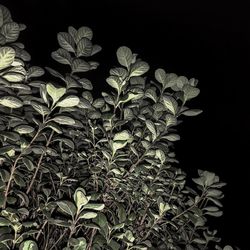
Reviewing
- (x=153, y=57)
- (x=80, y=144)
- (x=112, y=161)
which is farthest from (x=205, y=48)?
(x=112, y=161)

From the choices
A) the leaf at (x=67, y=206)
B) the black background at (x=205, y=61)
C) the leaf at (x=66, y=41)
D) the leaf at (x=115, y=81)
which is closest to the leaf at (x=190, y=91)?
the leaf at (x=115, y=81)

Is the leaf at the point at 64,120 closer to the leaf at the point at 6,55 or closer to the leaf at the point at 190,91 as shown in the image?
the leaf at the point at 6,55

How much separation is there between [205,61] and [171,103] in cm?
192

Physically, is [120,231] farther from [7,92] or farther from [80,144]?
[7,92]

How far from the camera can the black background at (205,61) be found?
97.6 inches

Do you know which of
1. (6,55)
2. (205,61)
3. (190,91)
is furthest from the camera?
(205,61)

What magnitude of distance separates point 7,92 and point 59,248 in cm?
37

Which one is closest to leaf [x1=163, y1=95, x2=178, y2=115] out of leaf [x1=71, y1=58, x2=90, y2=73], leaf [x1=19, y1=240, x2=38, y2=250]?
leaf [x1=71, y1=58, x2=90, y2=73]

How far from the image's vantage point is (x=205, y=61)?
2631mm

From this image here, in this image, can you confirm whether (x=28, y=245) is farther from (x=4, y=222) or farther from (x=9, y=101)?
(x=9, y=101)

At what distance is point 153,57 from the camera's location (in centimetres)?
256

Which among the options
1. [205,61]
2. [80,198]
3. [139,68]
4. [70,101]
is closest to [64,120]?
[70,101]

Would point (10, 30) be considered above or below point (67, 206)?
above

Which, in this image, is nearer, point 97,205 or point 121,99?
point 97,205
